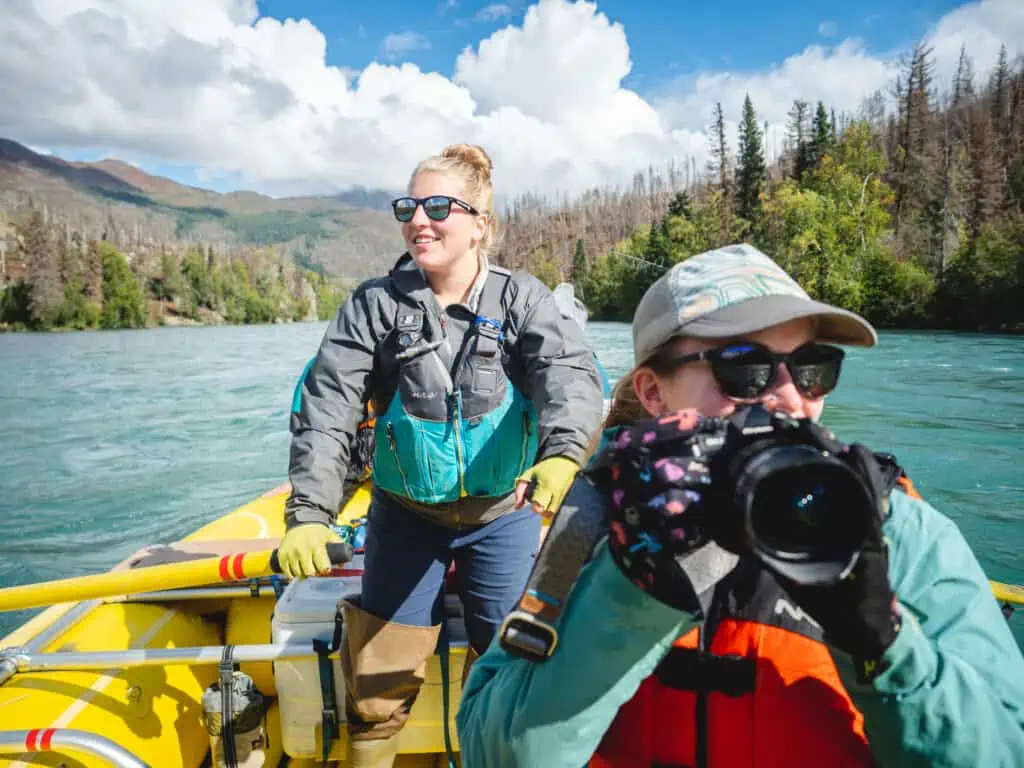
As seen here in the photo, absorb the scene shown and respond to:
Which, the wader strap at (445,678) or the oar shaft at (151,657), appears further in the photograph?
the wader strap at (445,678)

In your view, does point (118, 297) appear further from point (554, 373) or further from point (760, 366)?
point (760, 366)

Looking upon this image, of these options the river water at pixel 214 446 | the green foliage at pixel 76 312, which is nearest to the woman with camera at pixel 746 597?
the river water at pixel 214 446

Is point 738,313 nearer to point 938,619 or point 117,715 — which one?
point 938,619

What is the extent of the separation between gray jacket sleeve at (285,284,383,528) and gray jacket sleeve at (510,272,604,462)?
537 mm

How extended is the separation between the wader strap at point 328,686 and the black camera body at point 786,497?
2.21 metres

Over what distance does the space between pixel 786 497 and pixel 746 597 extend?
0.43 meters

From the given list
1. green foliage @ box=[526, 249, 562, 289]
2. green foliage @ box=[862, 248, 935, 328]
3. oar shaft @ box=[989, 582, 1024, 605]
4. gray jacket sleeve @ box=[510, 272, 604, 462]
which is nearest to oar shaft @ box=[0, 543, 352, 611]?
gray jacket sleeve @ box=[510, 272, 604, 462]

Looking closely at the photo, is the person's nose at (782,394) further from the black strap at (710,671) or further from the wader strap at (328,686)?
the wader strap at (328,686)

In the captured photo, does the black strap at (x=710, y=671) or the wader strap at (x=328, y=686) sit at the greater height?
the black strap at (x=710, y=671)

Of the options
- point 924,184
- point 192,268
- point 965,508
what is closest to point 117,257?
point 192,268

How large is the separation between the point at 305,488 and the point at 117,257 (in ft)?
303

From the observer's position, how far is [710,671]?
1.15 meters

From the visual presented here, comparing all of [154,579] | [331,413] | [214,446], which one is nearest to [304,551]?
[331,413]

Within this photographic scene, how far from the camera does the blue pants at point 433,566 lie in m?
2.42
